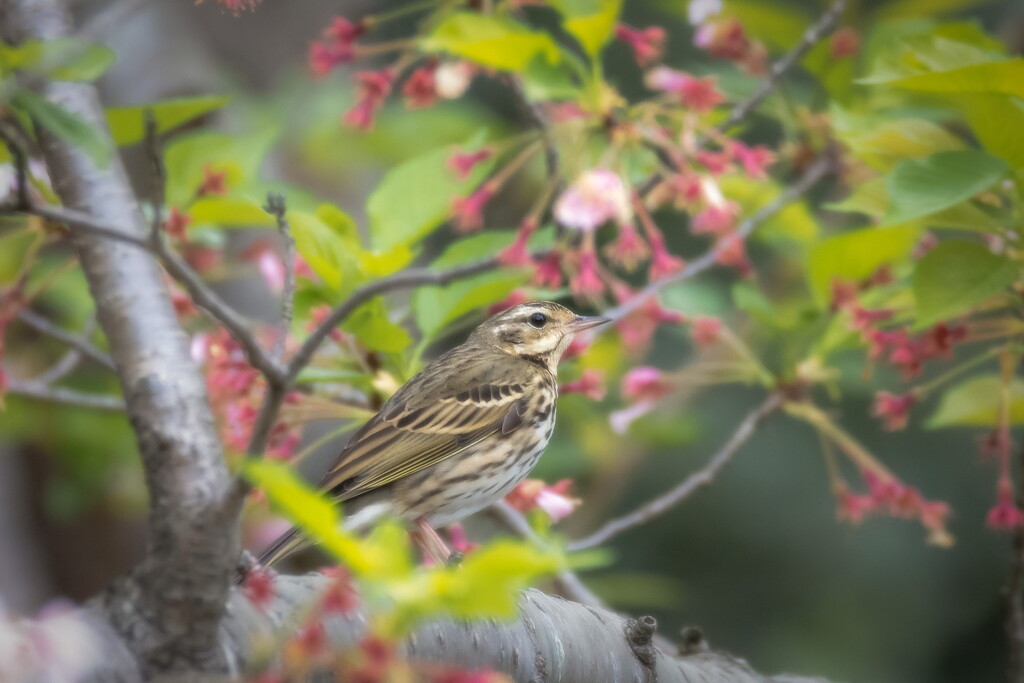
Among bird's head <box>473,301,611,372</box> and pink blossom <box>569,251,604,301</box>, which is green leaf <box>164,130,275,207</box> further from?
pink blossom <box>569,251,604,301</box>

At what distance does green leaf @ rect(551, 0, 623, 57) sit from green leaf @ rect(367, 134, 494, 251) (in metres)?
0.55

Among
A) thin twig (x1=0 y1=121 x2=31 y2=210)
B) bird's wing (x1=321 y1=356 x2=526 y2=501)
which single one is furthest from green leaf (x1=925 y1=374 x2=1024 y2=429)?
thin twig (x1=0 y1=121 x2=31 y2=210)

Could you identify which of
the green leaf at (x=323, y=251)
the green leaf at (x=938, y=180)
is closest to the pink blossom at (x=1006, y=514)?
the green leaf at (x=938, y=180)

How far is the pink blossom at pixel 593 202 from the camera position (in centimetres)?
379

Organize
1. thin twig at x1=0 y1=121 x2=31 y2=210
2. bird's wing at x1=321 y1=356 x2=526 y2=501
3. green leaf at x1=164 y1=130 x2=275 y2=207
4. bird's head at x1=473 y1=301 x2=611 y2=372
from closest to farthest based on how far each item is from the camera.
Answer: thin twig at x1=0 y1=121 x2=31 y2=210 < bird's wing at x1=321 y1=356 x2=526 y2=501 < green leaf at x1=164 y1=130 x2=275 y2=207 < bird's head at x1=473 y1=301 x2=611 y2=372

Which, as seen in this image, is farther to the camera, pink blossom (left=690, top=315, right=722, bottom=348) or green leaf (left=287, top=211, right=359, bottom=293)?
pink blossom (left=690, top=315, right=722, bottom=348)

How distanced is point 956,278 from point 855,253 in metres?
0.96

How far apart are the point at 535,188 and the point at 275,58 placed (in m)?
2.27

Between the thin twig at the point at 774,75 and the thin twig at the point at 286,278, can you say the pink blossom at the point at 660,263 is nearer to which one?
the thin twig at the point at 774,75

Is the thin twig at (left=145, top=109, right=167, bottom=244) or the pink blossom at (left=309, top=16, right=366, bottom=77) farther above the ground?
the thin twig at (left=145, top=109, right=167, bottom=244)

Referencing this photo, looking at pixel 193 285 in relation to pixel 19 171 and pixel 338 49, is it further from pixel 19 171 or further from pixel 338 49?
pixel 338 49

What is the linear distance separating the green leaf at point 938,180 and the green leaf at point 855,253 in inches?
35.7

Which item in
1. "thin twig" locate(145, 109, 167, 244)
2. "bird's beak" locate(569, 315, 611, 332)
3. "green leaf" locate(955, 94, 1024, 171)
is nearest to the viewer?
"thin twig" locate(145, 109, 167, 244)

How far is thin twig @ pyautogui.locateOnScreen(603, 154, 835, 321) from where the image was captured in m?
4.19
